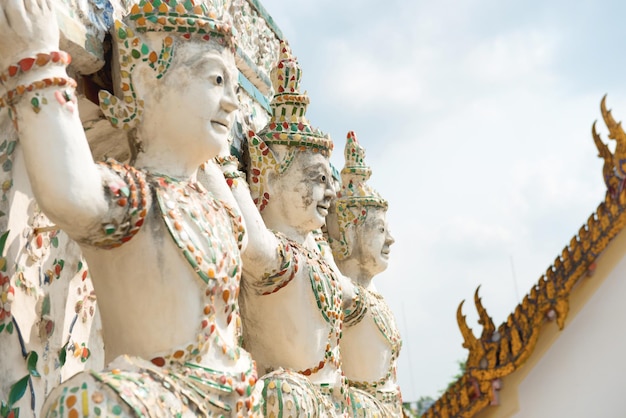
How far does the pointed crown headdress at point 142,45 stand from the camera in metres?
2.73

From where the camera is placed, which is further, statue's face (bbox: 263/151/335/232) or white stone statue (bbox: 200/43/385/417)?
statue's face (bbox: 263/151/335/232)

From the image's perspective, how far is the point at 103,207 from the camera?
2.40 metres

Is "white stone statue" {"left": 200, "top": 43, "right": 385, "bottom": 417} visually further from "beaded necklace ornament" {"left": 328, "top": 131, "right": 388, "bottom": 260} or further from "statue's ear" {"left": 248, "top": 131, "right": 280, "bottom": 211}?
"beaded necklace ornament" {"left": 328, "top": 131, "right": 388, "bottom": 260}

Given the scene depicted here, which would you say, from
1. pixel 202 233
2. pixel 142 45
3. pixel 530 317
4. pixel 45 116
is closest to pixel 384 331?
pixel 202 233

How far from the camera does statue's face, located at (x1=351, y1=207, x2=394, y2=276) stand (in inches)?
183

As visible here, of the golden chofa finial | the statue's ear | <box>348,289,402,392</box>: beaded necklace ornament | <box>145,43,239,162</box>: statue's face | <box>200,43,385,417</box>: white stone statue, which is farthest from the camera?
the golden chofa finial

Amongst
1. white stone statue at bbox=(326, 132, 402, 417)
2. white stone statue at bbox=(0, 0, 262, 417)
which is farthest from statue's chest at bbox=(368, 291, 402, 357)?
white stone statue at bbox=(0, 0, 262, 417)

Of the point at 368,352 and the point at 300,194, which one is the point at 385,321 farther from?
the point at 300,194

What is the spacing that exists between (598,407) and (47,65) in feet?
18.1

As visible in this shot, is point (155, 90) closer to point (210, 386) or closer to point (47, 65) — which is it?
point (47, 65)

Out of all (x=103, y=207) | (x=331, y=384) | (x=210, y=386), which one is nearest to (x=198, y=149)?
(x=103, y=207)

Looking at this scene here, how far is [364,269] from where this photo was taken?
4.69 metres

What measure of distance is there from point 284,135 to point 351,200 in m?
1.03

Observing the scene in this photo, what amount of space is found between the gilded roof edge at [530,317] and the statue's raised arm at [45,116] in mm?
4916
